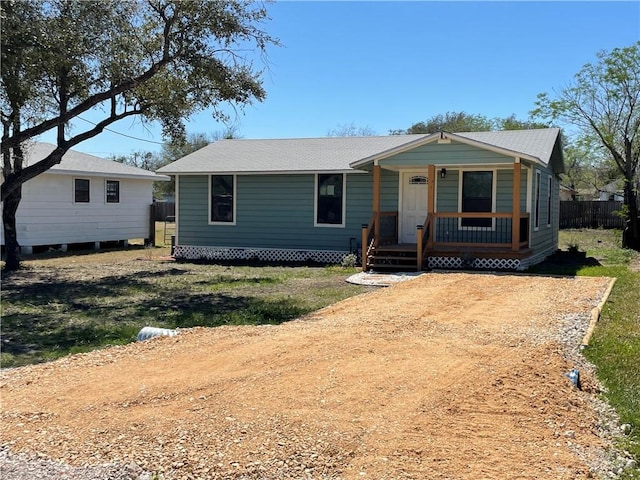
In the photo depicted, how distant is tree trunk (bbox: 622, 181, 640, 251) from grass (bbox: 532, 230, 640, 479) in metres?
6.59

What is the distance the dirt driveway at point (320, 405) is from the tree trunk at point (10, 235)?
9450 millimetres

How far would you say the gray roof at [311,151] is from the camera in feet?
51.5

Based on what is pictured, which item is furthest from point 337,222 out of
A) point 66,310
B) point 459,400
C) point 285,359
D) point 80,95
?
point 459,400

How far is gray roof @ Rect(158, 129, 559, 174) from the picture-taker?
1569 centimetres

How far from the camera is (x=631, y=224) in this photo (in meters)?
20.3

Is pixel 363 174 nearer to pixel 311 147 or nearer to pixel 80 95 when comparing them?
pixel 311 147

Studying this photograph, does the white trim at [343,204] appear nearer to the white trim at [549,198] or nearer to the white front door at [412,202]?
the white front door at [412,202]

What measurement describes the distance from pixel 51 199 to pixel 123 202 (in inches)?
127

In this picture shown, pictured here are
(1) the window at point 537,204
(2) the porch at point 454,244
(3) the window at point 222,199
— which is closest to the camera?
(2) the porch at point 454,244

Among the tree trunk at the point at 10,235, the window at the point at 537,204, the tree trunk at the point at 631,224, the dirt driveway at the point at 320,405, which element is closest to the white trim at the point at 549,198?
the window at the point at 537,204

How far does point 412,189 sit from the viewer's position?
617 inches

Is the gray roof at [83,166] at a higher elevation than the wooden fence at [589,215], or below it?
higher

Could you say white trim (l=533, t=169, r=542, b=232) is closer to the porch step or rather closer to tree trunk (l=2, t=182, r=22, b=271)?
the porch step

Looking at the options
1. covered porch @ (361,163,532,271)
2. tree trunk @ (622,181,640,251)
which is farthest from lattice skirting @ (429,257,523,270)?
tree trunk @ (622,181,640,251)
